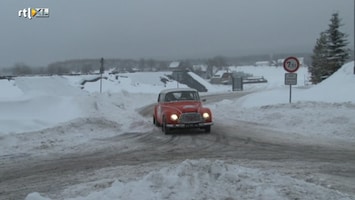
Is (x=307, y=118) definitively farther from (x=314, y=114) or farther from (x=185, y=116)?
(x=185, y=116)

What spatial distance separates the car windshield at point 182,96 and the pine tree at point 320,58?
106 feet

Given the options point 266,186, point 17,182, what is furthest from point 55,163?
point 266,186

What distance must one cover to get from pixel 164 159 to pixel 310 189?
4.52 m

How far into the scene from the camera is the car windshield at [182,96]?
17594mm

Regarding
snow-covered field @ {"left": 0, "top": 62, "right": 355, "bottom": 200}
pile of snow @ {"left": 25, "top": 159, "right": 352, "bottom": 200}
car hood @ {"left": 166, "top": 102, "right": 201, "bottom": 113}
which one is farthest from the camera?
car hood @ {"left": 166, "top": 102, "right": 201, "bottom": 113}

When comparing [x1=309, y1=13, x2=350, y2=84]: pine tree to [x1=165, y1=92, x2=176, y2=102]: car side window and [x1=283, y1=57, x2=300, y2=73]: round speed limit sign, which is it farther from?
[x1=165, y1=92, x2=176, y2=102]: car side window

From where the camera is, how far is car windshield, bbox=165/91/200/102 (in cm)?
1759

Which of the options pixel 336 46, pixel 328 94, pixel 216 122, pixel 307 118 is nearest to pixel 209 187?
pixel 307 118

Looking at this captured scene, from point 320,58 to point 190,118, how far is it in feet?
129

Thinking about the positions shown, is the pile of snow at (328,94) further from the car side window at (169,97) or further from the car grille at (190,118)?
the car grille at (190,118)

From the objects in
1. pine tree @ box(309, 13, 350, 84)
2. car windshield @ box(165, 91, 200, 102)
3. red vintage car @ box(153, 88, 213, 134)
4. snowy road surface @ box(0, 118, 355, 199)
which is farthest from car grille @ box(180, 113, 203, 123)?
pine tree @ box(309, 13, 350, 84)

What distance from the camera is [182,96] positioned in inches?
697

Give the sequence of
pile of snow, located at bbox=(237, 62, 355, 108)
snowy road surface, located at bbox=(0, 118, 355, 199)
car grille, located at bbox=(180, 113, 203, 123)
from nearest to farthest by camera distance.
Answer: snowy road surface, located at bbox=(0, 118, 355, 199) < car grille, located at bbox=(180, 113, 203, 123) < pile of snow, located at bbox=(237, 62, 355, 108)

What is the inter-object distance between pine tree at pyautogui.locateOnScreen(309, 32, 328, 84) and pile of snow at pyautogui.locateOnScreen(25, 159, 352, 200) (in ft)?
138
